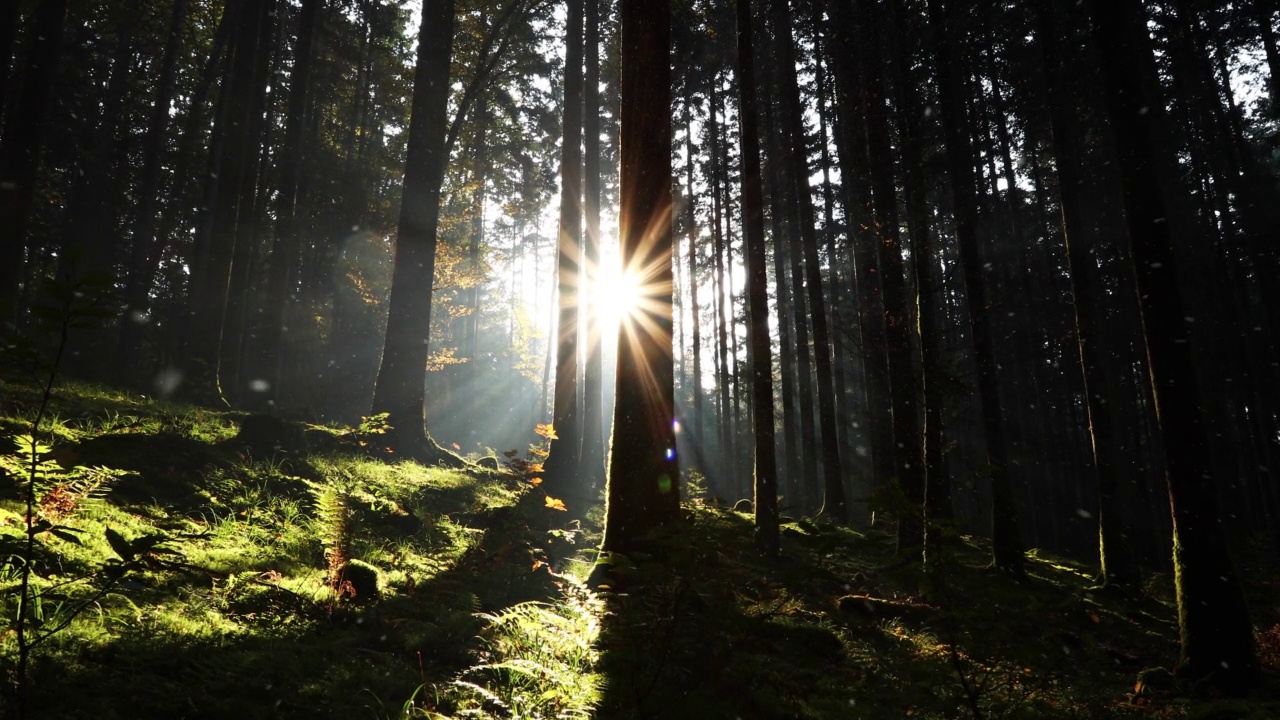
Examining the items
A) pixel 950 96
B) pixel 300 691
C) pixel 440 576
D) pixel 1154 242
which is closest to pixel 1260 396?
pixel 950 96

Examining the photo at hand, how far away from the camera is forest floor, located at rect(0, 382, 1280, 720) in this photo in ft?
9.23

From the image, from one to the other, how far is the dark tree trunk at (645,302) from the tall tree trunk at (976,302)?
5338 mm

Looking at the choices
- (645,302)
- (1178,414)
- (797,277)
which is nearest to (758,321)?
(645,302)

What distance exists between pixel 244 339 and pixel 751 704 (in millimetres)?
25655

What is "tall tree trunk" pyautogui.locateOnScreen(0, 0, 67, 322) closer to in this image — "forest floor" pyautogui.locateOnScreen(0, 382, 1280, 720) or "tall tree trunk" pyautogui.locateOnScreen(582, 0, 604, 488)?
"forest floor" pyautogui.locateOnScreen(0, 382, 1280, 720)

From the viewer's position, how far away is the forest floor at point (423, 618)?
2.81 metres

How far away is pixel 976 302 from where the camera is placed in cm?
963

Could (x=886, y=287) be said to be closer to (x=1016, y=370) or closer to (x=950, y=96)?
(x=950, y=96)

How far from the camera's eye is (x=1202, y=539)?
17.0 feet

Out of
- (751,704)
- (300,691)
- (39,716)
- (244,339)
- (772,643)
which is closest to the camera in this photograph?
(39,716)

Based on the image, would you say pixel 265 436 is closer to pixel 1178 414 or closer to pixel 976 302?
pixel 1178 414

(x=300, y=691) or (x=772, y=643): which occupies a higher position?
(x=300, y=691)

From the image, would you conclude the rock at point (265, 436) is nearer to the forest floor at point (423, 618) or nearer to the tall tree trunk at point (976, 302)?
the forest floor at point (423, 618)

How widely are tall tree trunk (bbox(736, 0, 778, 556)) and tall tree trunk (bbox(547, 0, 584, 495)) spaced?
16.9 ft
